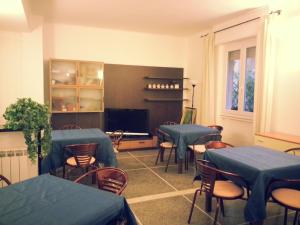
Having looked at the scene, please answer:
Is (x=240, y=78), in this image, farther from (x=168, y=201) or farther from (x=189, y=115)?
(x=168, y=201)

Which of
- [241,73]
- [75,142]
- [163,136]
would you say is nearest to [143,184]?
[75,142]

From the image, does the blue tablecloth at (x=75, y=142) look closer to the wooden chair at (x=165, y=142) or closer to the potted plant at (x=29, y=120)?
the potted plant at (x=29, y=120)

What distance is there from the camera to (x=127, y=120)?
610 cm

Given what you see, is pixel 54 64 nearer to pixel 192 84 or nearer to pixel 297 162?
pixel 192 84

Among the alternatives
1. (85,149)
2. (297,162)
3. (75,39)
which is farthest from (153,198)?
(75,39)

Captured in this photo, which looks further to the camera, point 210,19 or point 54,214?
point 210,19

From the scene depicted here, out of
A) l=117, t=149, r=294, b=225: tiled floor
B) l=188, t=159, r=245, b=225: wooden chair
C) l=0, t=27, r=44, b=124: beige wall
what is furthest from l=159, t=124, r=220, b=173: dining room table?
l=0, t=27, r=44, b=124: beige wall

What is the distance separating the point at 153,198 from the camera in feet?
11.2

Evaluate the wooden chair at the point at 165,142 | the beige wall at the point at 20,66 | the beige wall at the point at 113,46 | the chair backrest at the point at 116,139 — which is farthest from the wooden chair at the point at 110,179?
the beige wall at the point at 113,46

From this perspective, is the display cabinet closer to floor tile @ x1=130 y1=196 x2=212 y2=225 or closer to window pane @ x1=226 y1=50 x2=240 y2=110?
window pane @ x1=226 y1=50 x2=240 y2=110

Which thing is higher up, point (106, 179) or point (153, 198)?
point (106, 179)

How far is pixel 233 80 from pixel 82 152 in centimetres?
368

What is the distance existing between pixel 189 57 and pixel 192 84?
0.87 meters

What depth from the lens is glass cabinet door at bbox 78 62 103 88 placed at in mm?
5805
